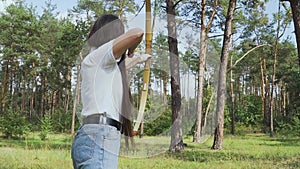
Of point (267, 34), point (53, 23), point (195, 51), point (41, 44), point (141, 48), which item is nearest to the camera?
point (141, 48)

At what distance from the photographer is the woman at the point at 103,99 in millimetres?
1709

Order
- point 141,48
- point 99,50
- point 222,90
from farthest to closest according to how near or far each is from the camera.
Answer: point 222,90, point 141,48, point 99,50

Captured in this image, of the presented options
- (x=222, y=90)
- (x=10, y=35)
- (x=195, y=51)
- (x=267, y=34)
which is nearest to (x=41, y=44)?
(x=10, y=35)

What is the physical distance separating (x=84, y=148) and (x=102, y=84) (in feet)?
1.01

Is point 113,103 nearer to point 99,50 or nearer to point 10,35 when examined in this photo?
point 99,50

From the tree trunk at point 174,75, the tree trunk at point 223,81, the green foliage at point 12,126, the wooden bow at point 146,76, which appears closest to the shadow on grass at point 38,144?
the green foliage at point 12,126

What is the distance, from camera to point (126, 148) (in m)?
2.04

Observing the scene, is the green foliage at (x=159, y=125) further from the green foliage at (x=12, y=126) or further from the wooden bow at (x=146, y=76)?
the green foliage at (x=12, y=126)

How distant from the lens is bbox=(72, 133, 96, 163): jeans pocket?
5.64 feet

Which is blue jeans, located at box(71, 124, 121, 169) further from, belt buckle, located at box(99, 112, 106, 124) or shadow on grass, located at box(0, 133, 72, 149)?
shadow on grass, located at box(0, 133, 72, 149)

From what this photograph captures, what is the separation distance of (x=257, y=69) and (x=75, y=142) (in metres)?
37.0

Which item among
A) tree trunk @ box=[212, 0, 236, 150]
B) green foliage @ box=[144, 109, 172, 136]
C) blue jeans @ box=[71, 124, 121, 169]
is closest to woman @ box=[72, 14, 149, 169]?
blue jeans @ box=[71, 124, 121, 169]

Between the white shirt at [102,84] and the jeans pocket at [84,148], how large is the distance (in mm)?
108

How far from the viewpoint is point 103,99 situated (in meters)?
1.72
